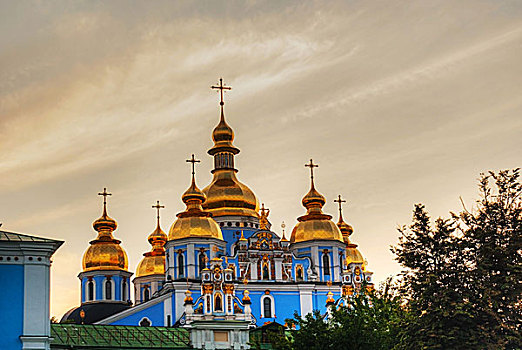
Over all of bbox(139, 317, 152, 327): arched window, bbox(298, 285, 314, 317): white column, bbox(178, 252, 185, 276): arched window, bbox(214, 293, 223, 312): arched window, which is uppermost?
bbox(178, 252, 185, 276): arched window

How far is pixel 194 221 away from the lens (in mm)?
57969

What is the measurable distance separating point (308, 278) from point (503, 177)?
943 inches

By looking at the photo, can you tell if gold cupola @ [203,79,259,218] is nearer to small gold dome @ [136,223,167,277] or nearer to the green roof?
small gold dome @ [136,223,167,277]

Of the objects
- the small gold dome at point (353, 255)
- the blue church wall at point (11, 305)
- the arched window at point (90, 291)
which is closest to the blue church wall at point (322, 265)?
the small gold dome at point (353, 255)

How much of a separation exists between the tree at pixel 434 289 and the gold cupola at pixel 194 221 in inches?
905

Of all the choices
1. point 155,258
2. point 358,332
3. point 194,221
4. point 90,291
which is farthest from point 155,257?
point 358,332

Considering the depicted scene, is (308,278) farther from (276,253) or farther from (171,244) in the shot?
(171,244)

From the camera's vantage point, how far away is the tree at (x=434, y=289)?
110 ft

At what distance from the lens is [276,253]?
57.1 metres

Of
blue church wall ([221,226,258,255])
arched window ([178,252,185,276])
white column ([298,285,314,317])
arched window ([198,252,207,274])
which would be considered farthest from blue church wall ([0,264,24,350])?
blue church wall ([221,226,258,255])

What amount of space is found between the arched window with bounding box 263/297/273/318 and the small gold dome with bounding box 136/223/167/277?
43.3 ft

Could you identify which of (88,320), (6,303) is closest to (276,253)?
(88,320)

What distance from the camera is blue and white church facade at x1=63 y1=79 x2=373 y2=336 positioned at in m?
55.9

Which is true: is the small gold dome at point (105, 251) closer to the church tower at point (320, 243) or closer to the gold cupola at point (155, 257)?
the gold cupola at point (155, 257)
